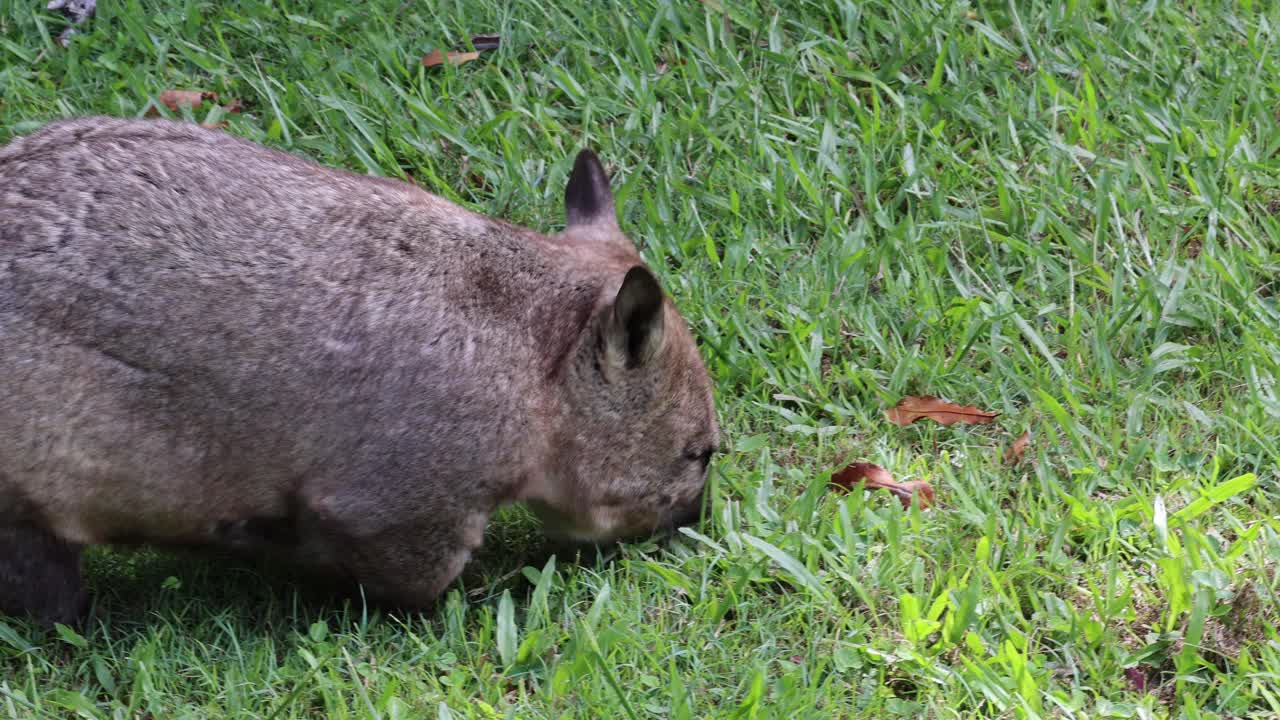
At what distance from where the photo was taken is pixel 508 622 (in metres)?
4.29

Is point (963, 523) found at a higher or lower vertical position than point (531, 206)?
lower

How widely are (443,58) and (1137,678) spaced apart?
3765 mm

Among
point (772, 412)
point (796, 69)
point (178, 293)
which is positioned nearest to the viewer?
point (178, 293)

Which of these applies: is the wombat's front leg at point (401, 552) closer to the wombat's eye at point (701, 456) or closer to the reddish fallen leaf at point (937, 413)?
the wombat's eye at point (701, 456)

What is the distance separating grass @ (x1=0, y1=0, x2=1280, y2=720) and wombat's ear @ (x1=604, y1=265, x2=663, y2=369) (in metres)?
0.58

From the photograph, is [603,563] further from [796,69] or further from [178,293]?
[796,69]

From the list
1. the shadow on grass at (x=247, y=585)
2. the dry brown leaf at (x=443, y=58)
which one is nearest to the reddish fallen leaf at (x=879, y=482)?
the shadow on grass at (x=247, y=585)

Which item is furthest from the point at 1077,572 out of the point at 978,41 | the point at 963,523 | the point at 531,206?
the point at 978,41

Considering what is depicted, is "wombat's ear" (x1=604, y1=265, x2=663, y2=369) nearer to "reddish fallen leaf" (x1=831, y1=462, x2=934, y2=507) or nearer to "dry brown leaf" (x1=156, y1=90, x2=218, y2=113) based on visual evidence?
"reddish fallen leaf" (x1=831, y1=462, x2=934, y2=507)

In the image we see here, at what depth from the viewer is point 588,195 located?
4.97 m

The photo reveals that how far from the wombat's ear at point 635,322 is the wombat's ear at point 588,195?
2.22ft

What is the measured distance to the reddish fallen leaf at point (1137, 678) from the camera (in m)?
4.15

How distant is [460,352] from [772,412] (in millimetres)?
1371

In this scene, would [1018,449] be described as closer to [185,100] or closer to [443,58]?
[443,58]
